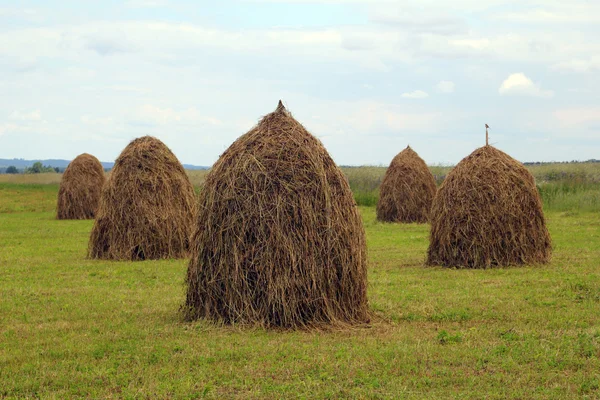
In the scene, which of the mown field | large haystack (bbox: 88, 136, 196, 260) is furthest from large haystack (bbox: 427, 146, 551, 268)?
large haystack (bbox: 88, 136, 196, 260)

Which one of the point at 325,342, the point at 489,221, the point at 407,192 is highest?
the point at 407,192

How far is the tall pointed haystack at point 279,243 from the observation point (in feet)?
32.9

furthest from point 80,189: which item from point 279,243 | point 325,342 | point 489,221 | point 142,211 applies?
point 325,342

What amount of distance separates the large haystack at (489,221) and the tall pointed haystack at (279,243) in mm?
6625

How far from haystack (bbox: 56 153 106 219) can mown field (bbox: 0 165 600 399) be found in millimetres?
19842

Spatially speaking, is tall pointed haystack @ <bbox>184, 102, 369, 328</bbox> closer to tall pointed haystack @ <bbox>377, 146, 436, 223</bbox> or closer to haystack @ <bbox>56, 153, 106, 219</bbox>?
tall pointed haystack @ <bbox>377, 146, 436, 223</bbox>

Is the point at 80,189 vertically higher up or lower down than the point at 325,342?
higher up

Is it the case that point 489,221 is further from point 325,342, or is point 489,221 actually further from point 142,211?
point 142,211

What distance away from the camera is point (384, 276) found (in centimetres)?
1546

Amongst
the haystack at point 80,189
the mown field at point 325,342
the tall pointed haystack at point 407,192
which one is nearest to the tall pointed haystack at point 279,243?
the mown field at point 325,342

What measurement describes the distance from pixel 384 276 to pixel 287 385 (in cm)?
809

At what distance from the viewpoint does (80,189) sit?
36219mm

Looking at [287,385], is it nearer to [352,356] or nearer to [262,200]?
[352,356]

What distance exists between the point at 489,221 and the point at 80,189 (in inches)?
963
